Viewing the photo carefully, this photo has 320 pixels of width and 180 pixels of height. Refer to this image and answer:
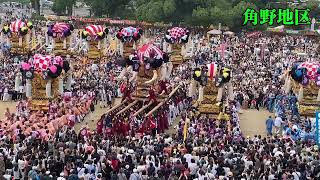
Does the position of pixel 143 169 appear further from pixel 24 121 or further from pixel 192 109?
pixel 192 109

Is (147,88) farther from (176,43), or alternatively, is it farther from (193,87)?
(176,43)

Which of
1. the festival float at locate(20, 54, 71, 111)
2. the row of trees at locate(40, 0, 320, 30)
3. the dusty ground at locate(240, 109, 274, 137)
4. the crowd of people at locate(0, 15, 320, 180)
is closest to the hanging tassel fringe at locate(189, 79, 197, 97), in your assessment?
the crowd of people at locate(0, 15, 320, 180)

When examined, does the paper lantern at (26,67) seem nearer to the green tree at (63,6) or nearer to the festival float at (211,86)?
the festival float at (211,86)

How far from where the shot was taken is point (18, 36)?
125 ft

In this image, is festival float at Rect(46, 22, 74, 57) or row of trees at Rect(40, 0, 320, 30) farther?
row of trees at Rect(40, 0, 320, 30)

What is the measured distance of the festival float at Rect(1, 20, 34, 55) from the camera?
3769 cm

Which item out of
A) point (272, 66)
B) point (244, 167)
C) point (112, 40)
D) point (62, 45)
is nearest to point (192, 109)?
point (244, 167)

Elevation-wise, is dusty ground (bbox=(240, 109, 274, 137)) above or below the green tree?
below

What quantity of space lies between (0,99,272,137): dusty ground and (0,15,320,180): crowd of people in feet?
1.12

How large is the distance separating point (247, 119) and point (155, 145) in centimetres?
941

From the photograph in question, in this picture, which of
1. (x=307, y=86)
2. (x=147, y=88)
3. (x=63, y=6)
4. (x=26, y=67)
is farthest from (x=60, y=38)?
(x=63, y=6)

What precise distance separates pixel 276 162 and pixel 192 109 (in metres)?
7.73

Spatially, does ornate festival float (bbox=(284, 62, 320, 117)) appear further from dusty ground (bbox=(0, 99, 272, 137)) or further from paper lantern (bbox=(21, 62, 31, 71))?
paper lantern (bbox=(21, 62, 31, 71))

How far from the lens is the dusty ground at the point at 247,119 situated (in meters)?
23.3
